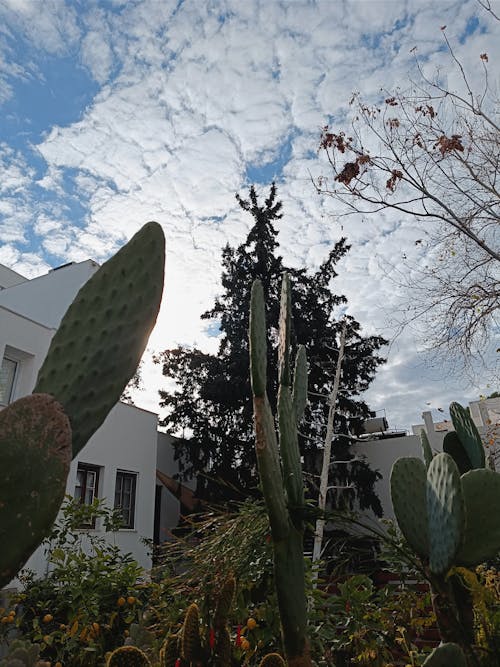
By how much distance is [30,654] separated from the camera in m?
2.20

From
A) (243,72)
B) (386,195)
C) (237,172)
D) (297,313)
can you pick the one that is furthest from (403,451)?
(243,72)

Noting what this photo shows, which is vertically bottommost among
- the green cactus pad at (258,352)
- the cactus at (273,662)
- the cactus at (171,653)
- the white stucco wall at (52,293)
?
the cactus at (273,662)

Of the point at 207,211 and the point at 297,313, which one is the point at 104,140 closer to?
the point at 207,211

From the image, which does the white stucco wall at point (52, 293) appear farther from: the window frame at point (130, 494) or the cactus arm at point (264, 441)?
the cactus arm at point (264, 441)

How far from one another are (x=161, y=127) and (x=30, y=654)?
459 cm

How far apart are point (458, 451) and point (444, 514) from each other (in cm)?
108

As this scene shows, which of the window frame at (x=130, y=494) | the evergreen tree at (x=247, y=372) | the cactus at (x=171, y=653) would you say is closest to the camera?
the cactus at (x=171, y=653)

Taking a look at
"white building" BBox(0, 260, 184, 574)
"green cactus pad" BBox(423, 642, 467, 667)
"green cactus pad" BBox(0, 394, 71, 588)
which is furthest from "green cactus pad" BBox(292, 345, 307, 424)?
"white building" BBox(0, 260, 184, 574)

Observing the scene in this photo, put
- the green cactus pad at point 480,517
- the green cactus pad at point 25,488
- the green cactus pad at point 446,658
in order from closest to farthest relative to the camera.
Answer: the green cactus pad at point 25,488, the green cactus pad at point 446,658, the green cactus pad at point 480,517

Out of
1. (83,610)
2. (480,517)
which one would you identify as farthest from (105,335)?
(83,610)

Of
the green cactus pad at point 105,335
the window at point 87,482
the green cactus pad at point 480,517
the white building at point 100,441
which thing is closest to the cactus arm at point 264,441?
the green cactus pad at point 105,335

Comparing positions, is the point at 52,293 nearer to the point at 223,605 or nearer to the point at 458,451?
the point at 458,451

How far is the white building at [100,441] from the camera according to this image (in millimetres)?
8906

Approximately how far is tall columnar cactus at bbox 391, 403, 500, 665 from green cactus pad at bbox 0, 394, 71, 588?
4.67 feet
